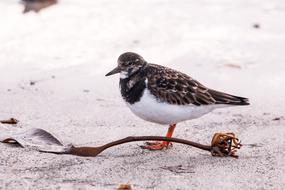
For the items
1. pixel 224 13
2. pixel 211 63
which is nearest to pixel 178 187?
pixel 211 63

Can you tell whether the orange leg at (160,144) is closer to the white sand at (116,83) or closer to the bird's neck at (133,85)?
the white sand at (116,83)

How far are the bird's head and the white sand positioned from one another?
0.42 meters

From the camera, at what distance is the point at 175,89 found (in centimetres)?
463

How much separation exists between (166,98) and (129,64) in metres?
0.54

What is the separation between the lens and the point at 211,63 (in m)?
6.58

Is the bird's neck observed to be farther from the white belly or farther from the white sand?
the white sand

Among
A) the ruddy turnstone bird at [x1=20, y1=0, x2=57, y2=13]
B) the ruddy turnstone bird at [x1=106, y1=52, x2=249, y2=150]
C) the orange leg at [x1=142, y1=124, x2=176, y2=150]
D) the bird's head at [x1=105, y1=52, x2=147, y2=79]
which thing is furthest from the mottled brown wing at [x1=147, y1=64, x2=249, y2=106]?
the ruddy turnstone bird at [x1=20, y1=0, x2=57, y2=13]

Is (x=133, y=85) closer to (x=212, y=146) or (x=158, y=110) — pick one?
(x=158, y=110)

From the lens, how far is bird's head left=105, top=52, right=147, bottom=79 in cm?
491

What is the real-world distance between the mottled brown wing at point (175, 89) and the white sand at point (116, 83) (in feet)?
1.14

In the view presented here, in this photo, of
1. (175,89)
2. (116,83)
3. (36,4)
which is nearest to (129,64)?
(175,89)

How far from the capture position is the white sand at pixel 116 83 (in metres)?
3.97

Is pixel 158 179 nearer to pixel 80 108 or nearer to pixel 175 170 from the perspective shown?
pixel 175 170

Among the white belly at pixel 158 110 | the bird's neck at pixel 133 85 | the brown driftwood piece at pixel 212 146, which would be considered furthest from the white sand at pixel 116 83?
the bird's neck at pixel 133 85
